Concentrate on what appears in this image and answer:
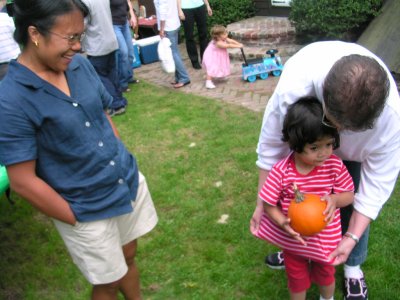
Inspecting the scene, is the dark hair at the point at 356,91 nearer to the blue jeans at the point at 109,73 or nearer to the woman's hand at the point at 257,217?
the woman's hand at the point at 257,217

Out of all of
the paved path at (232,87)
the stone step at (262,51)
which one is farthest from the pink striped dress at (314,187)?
the stone step at (262,51)

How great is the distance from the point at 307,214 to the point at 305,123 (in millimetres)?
388

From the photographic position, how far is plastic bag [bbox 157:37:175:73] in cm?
643

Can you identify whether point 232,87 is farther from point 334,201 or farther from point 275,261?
point 334,201

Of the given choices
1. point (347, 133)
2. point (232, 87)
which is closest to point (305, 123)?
point (347, 133)

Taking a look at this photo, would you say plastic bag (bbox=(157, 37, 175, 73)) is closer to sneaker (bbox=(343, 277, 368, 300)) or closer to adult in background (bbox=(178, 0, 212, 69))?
adult in background (bbox=(178, 0, 212, 69))

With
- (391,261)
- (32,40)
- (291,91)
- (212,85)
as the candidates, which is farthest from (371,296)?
(212,85)

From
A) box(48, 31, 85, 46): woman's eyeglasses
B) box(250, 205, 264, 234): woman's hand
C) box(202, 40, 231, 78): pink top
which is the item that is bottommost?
box(202, 40, 231, 78): pink top

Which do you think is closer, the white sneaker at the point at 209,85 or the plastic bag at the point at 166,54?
the plastic bag at the point at 166,54

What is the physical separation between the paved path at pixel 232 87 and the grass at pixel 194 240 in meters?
0.90

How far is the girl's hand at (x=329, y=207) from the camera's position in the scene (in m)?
1.88

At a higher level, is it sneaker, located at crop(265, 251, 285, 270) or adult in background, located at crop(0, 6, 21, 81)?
adult in background, located at crop(0, 6, 21, 81)

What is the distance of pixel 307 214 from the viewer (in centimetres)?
184

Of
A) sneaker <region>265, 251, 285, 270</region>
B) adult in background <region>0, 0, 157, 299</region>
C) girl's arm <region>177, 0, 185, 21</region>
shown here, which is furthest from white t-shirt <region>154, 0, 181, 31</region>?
adult in background <region>0, 0, 157, 299</region>
